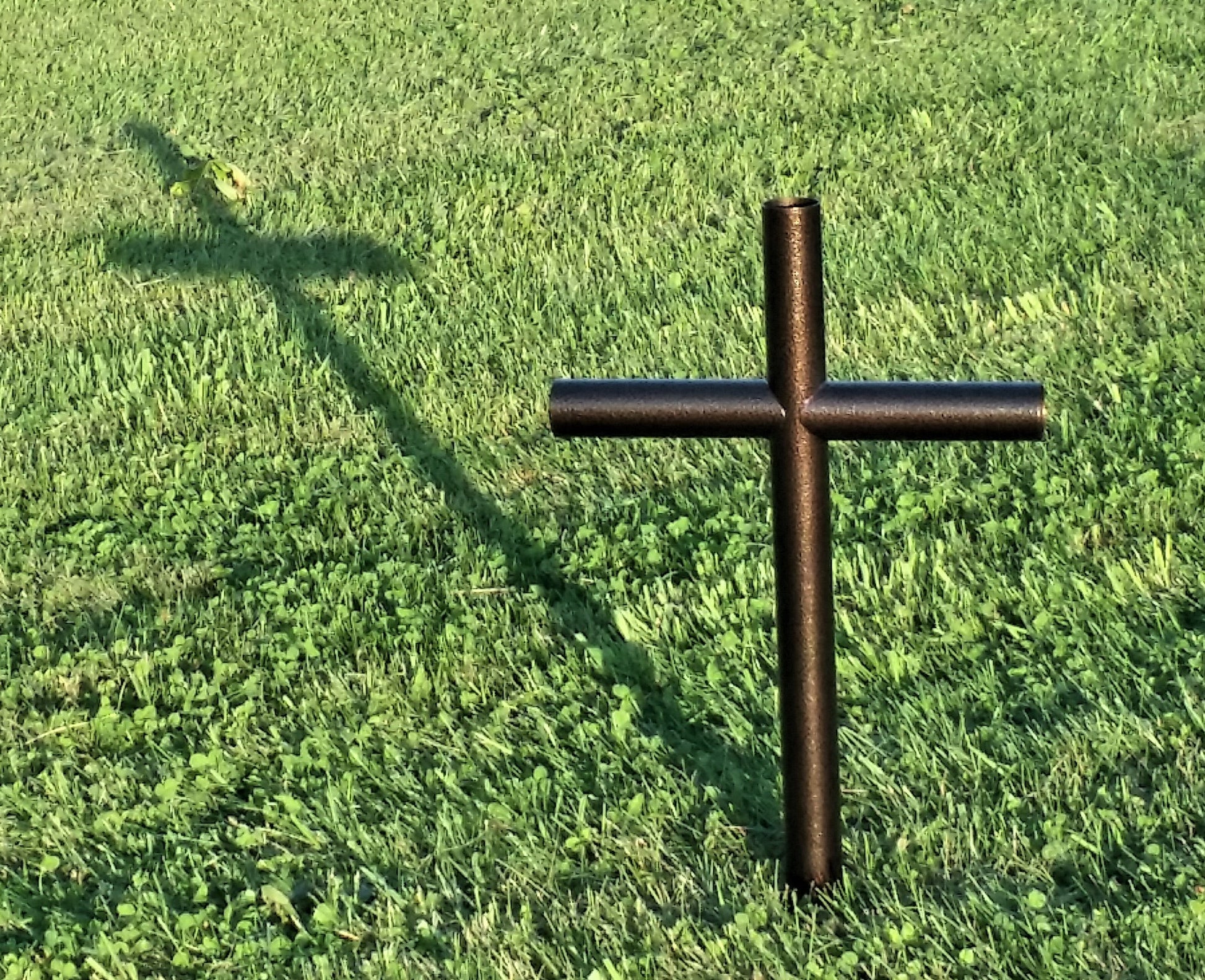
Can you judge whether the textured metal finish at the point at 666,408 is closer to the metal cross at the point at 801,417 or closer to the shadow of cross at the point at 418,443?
the metal cross at the point at 801,417

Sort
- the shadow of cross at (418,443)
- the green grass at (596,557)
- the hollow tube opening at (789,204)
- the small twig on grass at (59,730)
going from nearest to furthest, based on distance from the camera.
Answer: the hollow tube opening at (789,204) → the green grass at (596,557) → the shadow of cross at (418,443) → the small twig on grass at (59,730)

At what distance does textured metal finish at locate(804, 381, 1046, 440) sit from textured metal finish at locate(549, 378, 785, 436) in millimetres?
88

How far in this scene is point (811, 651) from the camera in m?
2.85

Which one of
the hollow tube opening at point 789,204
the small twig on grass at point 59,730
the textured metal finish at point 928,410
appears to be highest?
the hollow tube opening at point 789,204

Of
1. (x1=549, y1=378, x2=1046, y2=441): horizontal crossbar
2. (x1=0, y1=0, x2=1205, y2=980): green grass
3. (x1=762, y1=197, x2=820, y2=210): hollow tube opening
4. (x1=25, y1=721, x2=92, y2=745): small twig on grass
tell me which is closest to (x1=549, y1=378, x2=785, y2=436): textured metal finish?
(x1=549, y1=378, x2=1046, y2=441): horizontal crossbar

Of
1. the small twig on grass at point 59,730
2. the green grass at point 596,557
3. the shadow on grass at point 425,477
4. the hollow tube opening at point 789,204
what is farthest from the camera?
the small twig on grass at point 59,730

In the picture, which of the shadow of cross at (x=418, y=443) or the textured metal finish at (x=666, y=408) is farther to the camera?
the shadow of cross at (x=418, y=443)

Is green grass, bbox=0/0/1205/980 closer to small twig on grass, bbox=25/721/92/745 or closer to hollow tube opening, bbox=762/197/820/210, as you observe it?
small twig on grass, bbox=25/721/92/745

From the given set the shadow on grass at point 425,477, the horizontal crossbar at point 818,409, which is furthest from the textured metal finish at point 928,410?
the shadow on grass at point 425,477

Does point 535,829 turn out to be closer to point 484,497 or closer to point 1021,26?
point 484,497

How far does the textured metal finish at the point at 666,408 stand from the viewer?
2.74m

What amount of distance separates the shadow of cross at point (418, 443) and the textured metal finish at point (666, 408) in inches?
42.5

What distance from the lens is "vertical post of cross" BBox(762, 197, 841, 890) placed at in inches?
104

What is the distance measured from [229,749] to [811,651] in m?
1.78
